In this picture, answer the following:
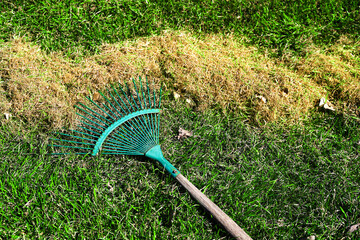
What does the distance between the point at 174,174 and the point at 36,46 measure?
201cm

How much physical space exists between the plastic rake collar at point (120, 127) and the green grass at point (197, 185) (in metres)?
0.10

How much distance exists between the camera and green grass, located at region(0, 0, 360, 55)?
10.5 feet

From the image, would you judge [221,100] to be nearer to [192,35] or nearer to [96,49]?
[192,35]

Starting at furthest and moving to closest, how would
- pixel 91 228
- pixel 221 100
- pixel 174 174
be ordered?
pixel 221 100, pixel 174 174, pixel 91 228

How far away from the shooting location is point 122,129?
2.65m

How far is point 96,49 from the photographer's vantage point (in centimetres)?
317

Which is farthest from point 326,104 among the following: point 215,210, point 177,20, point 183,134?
point 177,20

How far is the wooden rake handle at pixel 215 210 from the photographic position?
212 cm

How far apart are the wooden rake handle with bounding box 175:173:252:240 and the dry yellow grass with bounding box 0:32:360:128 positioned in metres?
0.82

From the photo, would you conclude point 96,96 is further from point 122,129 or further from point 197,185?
point 197,185

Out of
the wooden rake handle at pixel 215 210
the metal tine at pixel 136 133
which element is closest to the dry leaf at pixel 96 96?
the metal tine at pixel 136 133

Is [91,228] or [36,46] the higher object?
[36,46]

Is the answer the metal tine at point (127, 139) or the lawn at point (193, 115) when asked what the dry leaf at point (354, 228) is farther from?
the metal tine at point (127, 139)

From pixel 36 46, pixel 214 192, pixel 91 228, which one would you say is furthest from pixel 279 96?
pixel 36 46
